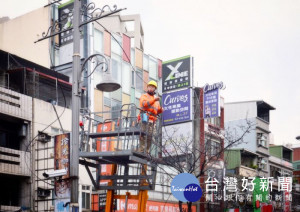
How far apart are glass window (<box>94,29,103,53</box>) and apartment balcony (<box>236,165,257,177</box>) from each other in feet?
69.6

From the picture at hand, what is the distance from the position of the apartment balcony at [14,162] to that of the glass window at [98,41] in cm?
1279

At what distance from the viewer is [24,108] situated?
25.2 metres

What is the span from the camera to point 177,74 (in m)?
41.7

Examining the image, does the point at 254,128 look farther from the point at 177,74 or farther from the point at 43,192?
the point at 43,192

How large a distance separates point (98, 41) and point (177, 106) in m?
8.29

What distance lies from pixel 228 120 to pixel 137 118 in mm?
44846

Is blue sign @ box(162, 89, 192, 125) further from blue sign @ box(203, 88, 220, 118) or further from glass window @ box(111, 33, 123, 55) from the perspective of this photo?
glass window @ box(111, 33, 123, 55)

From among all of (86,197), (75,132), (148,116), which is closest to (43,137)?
(86,197)

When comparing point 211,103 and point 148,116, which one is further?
point 211,103

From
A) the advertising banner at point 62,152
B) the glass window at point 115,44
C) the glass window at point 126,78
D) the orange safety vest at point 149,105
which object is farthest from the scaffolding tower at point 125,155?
the glass window at point 126,78

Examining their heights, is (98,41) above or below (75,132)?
above

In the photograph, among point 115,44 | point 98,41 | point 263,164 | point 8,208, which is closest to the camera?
point 8,208

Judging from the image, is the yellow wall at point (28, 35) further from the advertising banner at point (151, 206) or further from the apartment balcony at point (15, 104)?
the advertising banner at point (151, 206)

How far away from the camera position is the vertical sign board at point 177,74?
41.0 meters
